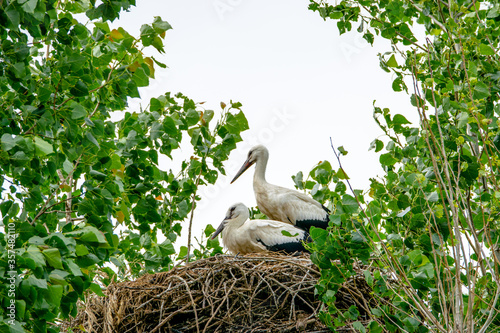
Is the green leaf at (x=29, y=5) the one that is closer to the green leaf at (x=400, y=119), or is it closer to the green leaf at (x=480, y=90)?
the green leaf at (x=400, y=119)

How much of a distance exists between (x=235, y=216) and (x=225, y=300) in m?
2.42

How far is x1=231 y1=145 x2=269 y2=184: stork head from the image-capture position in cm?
844

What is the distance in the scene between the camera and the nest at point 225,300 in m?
5.11

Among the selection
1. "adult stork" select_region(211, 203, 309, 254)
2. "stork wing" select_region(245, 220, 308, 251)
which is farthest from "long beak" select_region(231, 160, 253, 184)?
"stork wing" select_region(245, 220, 308, 251)

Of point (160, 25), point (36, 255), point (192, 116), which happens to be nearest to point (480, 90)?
point (160, 25)

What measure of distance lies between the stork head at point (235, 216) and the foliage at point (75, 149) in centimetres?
104

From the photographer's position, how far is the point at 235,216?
7.52 metres

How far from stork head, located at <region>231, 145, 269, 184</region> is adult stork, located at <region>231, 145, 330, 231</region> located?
151 millimetres

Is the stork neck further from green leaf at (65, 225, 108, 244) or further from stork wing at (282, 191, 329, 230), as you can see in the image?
green leaf at (65, 225, 108, 244)

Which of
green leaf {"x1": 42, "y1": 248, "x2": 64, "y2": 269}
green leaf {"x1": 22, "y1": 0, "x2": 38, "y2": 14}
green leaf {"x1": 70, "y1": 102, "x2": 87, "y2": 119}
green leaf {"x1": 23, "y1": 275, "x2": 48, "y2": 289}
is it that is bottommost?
green leaf {"x1": 23, "y1": 275, "x2": 48, "y2": 289}

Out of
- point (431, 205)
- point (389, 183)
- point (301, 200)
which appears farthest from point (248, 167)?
point (431, 205)

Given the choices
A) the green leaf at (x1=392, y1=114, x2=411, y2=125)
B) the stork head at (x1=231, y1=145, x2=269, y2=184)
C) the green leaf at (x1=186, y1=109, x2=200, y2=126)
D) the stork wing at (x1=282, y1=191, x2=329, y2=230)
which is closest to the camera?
the green leaf at (x1=392, y1=114, x2=411, y2=125)

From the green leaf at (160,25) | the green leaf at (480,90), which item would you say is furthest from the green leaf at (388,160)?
the green leaf at (160,25)

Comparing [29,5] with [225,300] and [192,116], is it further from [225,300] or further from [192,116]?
[225,300]
